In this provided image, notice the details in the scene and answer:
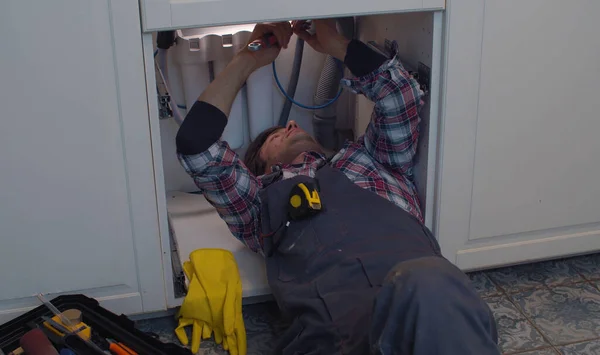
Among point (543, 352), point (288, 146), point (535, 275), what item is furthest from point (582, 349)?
point (288, 146)

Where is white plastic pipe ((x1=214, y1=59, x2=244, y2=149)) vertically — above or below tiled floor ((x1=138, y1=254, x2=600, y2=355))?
above

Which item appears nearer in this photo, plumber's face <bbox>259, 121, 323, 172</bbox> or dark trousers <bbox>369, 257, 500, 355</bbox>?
dark trousers <bbox>369, 257, 500, 355</bbox>

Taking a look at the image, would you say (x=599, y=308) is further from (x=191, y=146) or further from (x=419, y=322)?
(x=191, y=146)

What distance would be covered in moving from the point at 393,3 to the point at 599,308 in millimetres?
849

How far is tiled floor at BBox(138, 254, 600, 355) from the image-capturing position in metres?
1.54

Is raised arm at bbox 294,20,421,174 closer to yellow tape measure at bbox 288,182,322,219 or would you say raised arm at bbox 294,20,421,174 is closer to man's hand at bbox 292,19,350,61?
man's hand at bbox 292,19,350,61

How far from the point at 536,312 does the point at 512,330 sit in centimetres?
10

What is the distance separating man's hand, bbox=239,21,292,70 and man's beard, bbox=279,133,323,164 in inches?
9.0

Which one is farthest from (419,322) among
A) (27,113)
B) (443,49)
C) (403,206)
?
(27,113)

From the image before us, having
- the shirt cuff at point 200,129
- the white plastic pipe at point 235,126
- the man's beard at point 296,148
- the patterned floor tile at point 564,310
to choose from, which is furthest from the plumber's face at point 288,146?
the patterned floor tile at point 564,310

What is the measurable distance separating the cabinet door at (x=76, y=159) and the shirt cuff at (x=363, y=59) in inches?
A: 17.8

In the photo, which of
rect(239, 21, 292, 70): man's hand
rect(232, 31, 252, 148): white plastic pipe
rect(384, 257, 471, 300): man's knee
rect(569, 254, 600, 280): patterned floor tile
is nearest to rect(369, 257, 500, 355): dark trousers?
rect(384, 257, 471, 300): man's knee

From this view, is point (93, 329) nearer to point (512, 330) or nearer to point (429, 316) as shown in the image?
point (429, 316)

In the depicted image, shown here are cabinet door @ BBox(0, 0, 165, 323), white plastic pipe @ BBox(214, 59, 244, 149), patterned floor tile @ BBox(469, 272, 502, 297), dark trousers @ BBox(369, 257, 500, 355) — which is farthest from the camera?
white plastic pipe @ BBox(214, 59, 244, 149)
